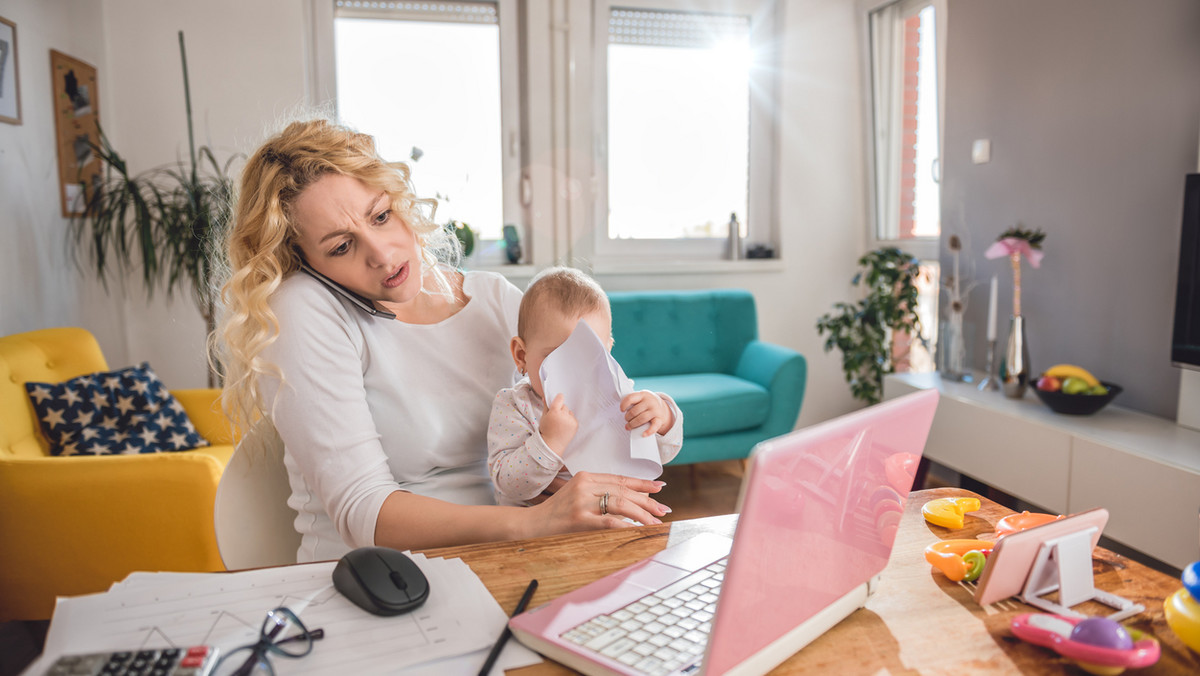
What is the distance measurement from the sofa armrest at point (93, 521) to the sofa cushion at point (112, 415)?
0.92 feet

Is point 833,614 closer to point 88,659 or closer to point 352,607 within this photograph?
point 352,607

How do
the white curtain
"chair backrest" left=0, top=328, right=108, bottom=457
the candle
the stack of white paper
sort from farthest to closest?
1. the white curtain
2. the candle
3. "chair backrest" left=0, top=328, right=108, bottom=457
4. the stack of white paper

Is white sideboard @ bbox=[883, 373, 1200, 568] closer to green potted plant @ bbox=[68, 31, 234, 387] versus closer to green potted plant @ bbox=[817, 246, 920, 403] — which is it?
green potted plant @ bbox=[817, 246, 920, 403]

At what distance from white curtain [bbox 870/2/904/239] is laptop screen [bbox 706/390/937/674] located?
3.65 metres

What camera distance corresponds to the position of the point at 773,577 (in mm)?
527

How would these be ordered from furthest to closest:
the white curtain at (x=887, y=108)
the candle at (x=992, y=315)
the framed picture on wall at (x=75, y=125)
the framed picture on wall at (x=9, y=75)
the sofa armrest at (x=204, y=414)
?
1. the white curtain at (x=887, y=108)
2. the framed picture on wall at (x=75, y=125)
3. the candle at (x=992, y=315)
4. the sofa armrest at (x=204, y=414)
5. the framed picture on wall at (x=9, y=75)

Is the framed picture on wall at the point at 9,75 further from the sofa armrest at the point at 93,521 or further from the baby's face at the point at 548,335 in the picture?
the baby's face at the point at 548,335

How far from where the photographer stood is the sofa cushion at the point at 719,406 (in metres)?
2.98

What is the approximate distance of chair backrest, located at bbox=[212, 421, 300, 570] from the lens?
0.97m

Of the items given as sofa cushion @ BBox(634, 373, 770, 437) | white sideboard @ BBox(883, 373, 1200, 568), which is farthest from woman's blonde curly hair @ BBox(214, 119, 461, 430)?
sofa cushion @ BBox(634, 373, 770, 437)

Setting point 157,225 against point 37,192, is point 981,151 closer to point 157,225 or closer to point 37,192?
point 157,225

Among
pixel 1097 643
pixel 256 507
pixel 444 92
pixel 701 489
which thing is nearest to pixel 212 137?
pixel 444 92

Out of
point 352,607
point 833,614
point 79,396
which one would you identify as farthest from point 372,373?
point 79,396

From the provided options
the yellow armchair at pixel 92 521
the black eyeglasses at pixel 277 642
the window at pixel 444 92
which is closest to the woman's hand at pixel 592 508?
the black eyeglasses at pixel 277 642
